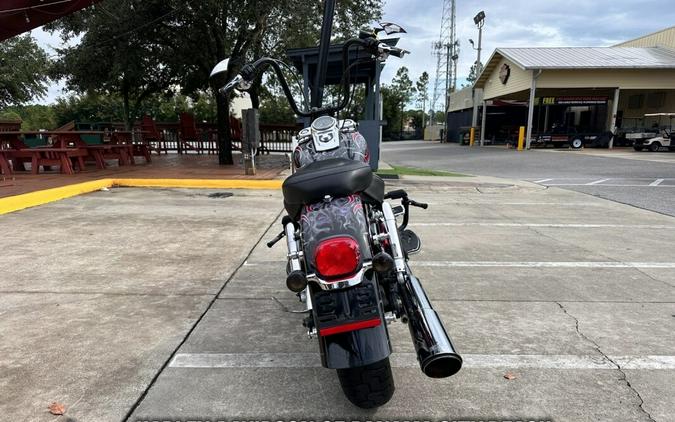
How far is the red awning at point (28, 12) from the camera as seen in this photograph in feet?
24.7

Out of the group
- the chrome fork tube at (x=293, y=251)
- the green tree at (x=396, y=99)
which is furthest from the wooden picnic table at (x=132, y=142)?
the green tree at (x=396, y=99)

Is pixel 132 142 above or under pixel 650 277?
above

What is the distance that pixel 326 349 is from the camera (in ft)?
6.34

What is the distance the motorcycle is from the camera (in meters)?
1.90

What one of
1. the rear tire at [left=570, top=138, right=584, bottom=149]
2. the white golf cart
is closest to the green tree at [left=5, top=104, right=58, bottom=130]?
the rear tire at [left=570, top=138, right=584, bottom=149]

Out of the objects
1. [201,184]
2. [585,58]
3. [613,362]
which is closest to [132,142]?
[201,184]

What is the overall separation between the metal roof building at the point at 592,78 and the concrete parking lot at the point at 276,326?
887 inches

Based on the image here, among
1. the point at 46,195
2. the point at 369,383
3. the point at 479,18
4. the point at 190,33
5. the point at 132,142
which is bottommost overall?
the point at 369,383

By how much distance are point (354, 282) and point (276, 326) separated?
1.46m

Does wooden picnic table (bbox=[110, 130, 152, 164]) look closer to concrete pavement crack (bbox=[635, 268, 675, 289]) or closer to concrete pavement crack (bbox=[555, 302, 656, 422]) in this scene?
concrete pavement crack (bbox=[555, 302, 656, 422])

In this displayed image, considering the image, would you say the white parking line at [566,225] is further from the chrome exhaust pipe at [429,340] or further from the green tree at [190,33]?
the green tree at [190,33]

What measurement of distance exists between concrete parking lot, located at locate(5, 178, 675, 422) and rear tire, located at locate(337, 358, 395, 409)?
0.57 ft

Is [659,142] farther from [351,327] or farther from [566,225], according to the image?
[351,327]

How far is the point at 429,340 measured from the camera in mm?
1896
